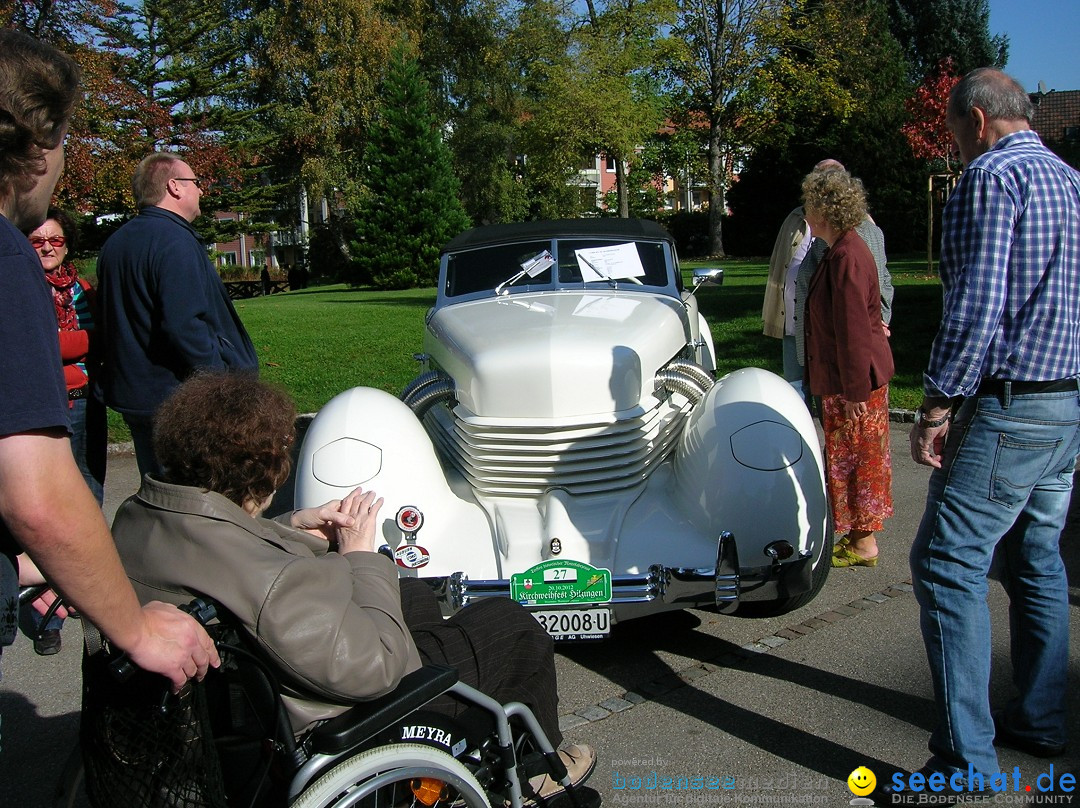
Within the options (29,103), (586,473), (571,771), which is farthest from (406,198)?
(29,103)

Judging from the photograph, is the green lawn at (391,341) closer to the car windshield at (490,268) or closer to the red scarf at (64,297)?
the car windshield at (490,268)

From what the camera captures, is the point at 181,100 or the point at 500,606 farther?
the point at 181,100

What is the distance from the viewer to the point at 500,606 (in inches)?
110

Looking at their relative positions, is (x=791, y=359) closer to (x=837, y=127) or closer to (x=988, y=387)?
(x=988, y=387)

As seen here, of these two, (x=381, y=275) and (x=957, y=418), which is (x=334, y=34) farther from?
(x=957, y=418)

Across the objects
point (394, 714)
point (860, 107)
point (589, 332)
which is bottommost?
point (394, 714)

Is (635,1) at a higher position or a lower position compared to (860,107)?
higher

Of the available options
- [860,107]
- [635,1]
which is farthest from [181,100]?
[860,107]

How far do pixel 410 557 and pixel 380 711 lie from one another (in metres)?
1.88

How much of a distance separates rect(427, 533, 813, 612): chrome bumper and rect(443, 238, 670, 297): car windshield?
2.60 m

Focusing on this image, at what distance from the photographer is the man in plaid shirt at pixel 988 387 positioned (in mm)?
2639

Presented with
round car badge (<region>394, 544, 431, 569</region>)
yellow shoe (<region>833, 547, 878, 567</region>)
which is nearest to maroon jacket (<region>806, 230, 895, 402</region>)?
yellow shoe (<region>833, 547, 878, 567</region>)

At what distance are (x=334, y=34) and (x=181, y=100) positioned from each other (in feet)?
23.1

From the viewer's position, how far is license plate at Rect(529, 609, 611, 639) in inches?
144
